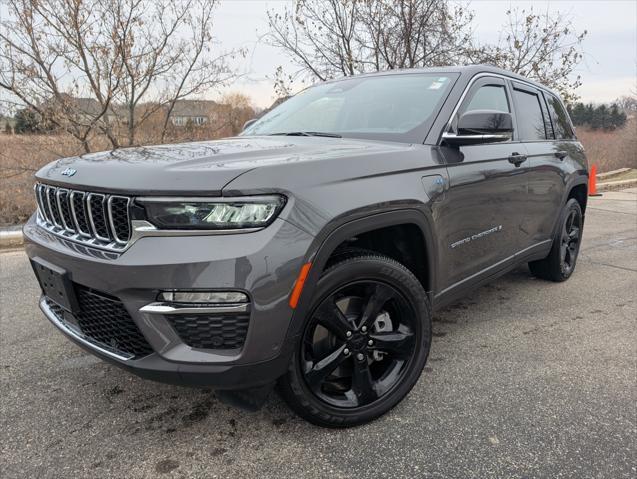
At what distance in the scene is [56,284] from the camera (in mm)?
2117

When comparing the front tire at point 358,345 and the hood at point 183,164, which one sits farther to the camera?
the front tire at point 358,345

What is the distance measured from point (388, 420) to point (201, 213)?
1385 millimetres

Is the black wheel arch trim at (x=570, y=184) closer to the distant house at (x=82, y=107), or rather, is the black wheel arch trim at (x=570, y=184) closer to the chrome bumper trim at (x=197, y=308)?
the chrome bumper trim at (x=197, y=308)

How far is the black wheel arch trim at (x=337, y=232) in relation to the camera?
6.17 ft

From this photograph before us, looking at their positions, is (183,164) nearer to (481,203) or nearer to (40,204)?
(40,204)

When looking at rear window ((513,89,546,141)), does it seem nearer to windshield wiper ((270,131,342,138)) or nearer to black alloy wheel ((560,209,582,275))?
black alloy wheel ((560,209,582,275))

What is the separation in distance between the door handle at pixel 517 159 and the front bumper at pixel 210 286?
205 centimetres

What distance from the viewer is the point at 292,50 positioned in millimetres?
10562

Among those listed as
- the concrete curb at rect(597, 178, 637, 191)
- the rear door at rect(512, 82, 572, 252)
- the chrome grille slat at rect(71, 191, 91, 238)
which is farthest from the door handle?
the concrete curb at rect(597, 178, 637, 191)

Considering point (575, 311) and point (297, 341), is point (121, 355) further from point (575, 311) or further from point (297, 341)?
point (575, 311)

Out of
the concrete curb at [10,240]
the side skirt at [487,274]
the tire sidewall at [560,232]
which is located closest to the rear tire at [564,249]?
the tire sidewall at [560,232]

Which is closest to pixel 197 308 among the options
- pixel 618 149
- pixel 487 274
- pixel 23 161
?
pixel 487 274

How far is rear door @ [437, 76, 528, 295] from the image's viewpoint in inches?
105

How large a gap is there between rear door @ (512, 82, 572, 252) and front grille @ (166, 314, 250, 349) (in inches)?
101
